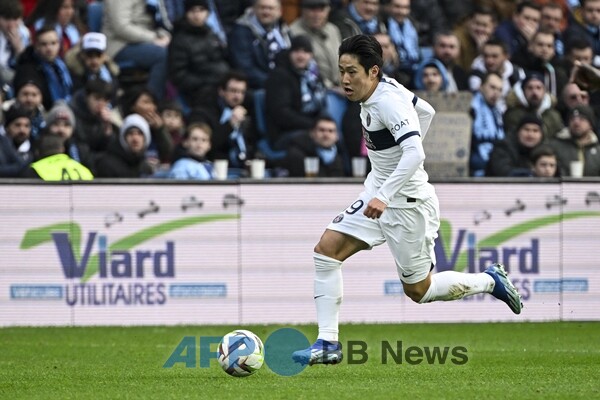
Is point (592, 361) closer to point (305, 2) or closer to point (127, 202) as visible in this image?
point (127, 202)

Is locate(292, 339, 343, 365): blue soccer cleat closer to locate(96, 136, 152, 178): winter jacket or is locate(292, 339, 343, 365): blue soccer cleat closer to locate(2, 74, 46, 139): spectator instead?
locate(96, 136, 152, 178): winter jacket

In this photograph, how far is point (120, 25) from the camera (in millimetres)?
17141

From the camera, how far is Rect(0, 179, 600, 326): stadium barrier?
1457 cm

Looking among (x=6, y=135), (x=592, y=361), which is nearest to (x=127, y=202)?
(x=6, y=135)

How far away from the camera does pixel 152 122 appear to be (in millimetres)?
16203

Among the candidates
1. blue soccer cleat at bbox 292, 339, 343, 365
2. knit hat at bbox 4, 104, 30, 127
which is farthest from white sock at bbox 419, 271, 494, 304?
knit hat at bbox 4, 104, 30, 127

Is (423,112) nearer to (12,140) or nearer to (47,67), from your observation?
(12,140)

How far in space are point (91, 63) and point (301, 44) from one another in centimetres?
269

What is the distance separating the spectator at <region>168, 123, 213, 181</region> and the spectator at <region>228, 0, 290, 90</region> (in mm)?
2083

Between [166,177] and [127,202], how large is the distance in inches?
31.1

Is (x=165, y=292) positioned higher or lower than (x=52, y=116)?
lower

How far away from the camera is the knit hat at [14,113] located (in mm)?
15547

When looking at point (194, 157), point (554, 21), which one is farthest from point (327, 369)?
point (554, 21)

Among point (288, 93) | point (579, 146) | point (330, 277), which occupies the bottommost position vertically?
point (330, 277)
